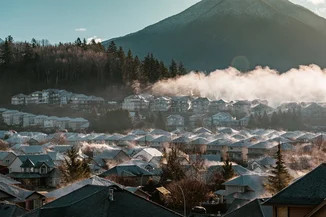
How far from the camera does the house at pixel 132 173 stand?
36344 millimetres

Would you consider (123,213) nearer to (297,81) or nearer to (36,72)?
(36,72)

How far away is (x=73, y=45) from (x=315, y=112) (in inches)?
1882

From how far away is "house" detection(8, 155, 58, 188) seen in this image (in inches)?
1652

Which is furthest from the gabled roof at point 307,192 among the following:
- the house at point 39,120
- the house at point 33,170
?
the house at point 39,120

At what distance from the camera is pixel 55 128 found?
78.5 m

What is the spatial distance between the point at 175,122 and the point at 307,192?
7816 centimetres

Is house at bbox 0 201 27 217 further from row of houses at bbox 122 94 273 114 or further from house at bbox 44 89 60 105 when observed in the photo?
house at bbox 44 89 60 105

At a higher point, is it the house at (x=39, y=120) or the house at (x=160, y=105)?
the house at (x=160, y=105)

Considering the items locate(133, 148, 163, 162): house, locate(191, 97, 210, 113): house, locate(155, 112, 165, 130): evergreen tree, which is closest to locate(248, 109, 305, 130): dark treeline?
locate(191, 97, 210, 113): house

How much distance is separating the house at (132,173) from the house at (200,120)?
5229 centimetres

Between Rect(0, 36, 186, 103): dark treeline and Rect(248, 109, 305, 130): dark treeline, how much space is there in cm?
1895

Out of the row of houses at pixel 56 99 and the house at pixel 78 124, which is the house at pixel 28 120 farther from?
the row of houses at pixel 56 99

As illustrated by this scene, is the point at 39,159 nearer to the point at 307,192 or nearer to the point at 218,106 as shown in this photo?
the point at 307,192

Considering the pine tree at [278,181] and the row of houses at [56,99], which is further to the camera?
the row of houses at [56,99]
